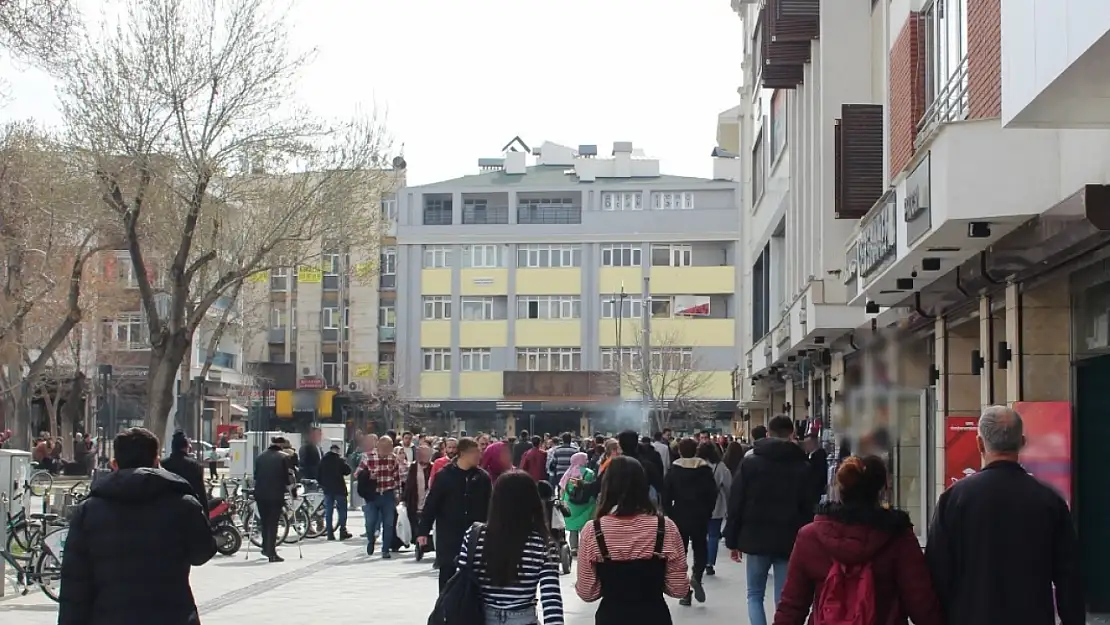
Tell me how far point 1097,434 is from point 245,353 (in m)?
71.8

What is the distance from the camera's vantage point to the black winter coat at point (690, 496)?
1672cm

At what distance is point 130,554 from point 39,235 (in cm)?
2854

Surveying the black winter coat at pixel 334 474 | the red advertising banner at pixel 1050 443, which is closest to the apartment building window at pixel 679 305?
the black winter coat at pixel 334 474

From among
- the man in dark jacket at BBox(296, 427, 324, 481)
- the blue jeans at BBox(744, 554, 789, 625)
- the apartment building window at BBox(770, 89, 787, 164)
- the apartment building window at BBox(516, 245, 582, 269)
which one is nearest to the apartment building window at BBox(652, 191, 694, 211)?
the apartment building window at BBox(516, 245, 582, 269)

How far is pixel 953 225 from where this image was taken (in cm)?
1330

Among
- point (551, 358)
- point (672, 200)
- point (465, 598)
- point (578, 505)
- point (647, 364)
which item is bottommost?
point (578, 505)

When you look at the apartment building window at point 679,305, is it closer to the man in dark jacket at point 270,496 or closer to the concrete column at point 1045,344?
the man in dark jacket at point 270,496

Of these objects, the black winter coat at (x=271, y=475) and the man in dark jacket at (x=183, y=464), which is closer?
the man in dark jacket at (x=183, y=464)

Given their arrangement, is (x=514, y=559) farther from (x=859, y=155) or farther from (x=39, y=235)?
(x=39, y=235)

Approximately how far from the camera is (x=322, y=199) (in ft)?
98.4

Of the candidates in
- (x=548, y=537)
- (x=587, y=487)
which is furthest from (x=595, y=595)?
(x=587, y=487)

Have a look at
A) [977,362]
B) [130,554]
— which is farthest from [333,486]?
[130,554]

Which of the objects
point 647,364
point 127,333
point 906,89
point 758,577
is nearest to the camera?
point 758,577

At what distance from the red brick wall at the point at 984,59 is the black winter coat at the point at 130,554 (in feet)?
25.7
